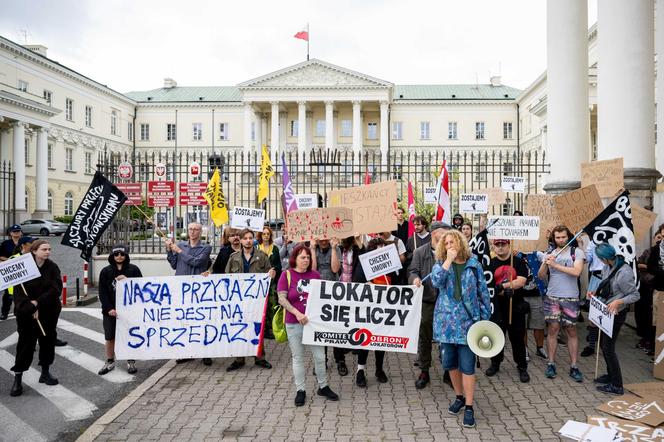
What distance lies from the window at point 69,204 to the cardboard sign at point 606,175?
5259cm

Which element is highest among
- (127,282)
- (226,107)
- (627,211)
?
(226,107)

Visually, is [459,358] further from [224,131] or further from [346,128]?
[224,131]

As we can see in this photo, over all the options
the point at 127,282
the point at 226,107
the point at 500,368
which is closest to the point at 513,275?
the point at 500,368

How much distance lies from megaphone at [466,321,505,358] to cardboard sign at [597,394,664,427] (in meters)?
1.47

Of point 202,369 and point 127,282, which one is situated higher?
point 127,282

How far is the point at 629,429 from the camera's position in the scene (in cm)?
512

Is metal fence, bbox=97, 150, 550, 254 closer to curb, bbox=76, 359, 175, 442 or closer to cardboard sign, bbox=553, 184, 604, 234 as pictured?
curb, bbox=76, 359, 175, 442

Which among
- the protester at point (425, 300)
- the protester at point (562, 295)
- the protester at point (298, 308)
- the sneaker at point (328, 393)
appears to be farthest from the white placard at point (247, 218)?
the protester at point (562, 295)

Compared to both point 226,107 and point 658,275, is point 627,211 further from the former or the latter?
point 226,107

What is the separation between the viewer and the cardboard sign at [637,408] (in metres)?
5.34

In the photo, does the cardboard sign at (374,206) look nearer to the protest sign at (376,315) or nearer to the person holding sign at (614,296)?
the protest sign at (376,315)

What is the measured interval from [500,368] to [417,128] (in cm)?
6432

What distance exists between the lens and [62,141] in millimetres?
53656

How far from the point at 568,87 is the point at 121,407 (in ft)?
37.4
